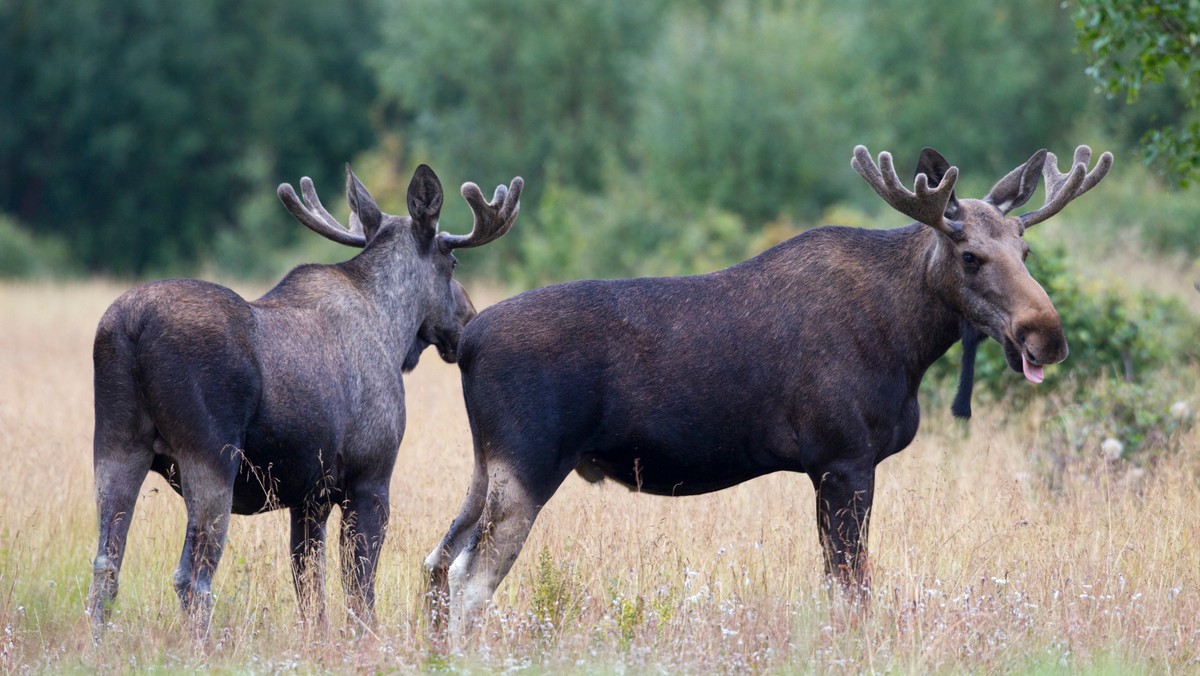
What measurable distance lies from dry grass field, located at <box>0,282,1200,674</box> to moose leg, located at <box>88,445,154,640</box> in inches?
6.1

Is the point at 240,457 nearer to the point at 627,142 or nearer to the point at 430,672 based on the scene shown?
the point at 430,672

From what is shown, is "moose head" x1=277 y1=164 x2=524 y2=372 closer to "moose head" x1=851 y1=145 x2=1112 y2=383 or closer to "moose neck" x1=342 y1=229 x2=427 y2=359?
"moose neck" x1=342 y1=229 x2=427 y2=359

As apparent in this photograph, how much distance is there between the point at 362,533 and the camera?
270 inches

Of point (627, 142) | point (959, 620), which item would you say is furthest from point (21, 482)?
point (627, 142)

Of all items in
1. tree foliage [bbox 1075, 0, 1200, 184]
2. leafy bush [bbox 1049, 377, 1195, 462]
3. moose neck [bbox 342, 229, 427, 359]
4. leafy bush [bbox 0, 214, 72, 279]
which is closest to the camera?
moose neck [bbox 342, 229, 427, 359]

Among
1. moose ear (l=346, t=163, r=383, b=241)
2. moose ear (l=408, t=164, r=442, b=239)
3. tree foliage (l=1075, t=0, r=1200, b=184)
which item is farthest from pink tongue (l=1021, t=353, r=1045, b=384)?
tree foliage (l=1075, t=0, r=1200, b=184)

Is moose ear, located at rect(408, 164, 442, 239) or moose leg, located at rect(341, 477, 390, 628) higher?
moose ear, located at rect(408, 164, 442, 239)

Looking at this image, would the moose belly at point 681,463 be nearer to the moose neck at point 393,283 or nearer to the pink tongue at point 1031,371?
the pink tongue at point 1031,371

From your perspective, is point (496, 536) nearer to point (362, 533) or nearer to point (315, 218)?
point (362, 533)

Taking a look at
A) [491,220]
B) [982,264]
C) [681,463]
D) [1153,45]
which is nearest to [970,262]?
[982,264]

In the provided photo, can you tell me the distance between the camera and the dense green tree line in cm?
3195

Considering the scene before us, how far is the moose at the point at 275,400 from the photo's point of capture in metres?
6.15

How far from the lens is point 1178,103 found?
39500 mm

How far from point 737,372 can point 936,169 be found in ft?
4.59
